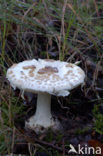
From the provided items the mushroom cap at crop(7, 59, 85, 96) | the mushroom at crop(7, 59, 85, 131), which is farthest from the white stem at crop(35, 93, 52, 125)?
the mushroom cap at crop(7, 59, 85, 96)

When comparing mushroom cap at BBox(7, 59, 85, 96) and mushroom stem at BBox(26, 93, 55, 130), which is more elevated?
mushroom cap at BBox(7, 59, 85, 96)

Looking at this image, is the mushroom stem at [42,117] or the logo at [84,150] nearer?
the logo at [84,150]

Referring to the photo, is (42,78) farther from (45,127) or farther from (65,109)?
(65,109)

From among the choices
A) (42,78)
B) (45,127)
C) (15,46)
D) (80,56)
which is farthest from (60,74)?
(15,46)

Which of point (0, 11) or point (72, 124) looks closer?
point (72, 124)

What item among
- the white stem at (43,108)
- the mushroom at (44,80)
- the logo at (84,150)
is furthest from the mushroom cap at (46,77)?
the logo at (84,150)

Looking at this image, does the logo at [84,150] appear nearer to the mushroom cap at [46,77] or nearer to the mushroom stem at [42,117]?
the mushroom stem at [42,117]

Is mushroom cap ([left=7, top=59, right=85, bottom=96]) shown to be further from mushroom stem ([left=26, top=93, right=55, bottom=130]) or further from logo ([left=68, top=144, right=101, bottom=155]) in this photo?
logo ([left=68, top=144, right=101, bottom=155])
